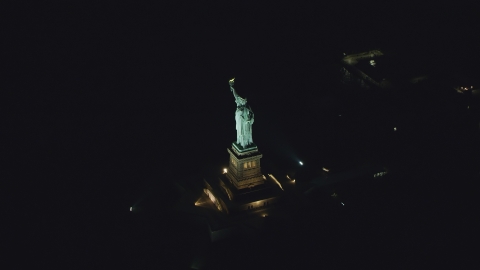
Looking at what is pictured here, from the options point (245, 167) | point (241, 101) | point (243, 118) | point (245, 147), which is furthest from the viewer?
point (245, 167)

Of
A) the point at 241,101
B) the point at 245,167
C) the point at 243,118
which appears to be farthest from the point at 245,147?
the point at 241,101

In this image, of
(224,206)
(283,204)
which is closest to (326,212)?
(283,204)

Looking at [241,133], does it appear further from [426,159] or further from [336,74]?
[336,74]

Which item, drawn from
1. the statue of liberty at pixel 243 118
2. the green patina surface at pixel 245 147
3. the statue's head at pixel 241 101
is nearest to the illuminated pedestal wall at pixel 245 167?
the green patina surface at pixel 245 147

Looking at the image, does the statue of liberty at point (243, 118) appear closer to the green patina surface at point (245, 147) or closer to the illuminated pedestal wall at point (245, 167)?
the green patina surface at point (245, 147)

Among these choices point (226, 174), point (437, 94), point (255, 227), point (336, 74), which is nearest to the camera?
point (255, 227)

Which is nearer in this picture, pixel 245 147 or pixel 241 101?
pixel 241 101

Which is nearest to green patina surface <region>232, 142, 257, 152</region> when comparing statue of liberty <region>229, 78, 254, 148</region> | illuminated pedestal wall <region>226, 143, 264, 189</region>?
illuminated pedestal wall <region>226, 143, 264, 189</region>

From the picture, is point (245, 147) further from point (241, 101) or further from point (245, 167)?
point (241, 101)
